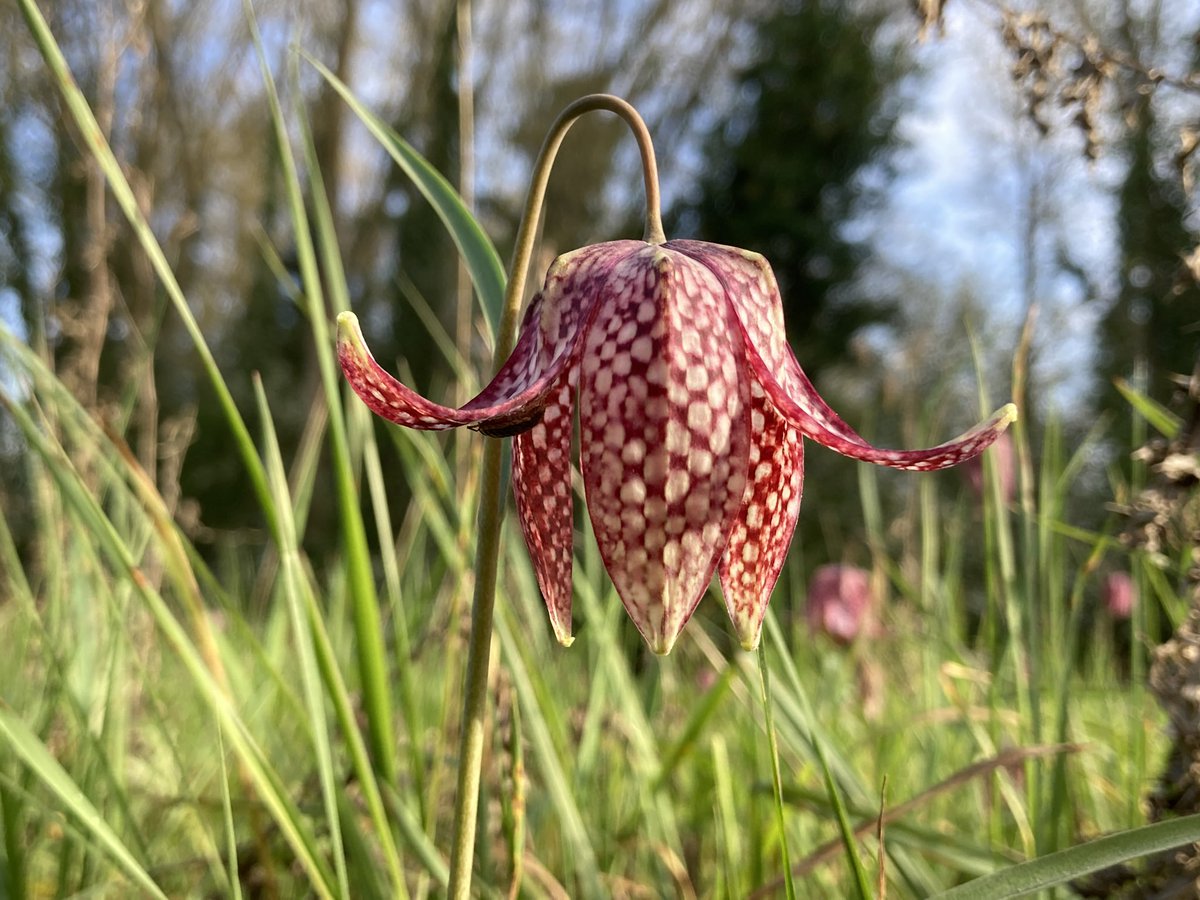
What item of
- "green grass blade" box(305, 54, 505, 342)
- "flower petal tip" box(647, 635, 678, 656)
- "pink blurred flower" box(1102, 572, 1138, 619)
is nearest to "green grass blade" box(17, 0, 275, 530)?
"green grass blade" box(305, 54, 505, 342)

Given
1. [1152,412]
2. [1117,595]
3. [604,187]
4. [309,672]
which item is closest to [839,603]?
[1117,595]

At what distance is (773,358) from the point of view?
483 millimetres

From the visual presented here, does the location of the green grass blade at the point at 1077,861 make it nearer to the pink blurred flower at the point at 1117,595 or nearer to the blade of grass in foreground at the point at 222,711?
the blade of grass in foreground at the point at 222,711

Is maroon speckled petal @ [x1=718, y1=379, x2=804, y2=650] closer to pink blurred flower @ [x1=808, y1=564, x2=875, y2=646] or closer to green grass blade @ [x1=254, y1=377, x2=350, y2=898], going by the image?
green grass blade @ [x1=254, y1=377, x2=350, y2=898]

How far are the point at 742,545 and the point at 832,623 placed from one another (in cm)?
180

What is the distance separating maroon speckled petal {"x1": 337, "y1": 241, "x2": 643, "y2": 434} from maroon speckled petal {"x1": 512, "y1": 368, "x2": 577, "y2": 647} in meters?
0.03

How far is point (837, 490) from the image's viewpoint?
6.70 meters

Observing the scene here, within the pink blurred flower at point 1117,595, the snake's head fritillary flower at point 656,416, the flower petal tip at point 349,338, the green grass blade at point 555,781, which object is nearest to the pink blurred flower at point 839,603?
the pink blurred flower at point 1117,595

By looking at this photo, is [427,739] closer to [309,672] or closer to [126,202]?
[309,672]

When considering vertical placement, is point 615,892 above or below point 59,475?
below

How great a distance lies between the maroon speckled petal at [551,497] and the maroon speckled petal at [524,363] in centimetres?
3

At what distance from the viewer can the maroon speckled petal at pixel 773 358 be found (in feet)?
1.46

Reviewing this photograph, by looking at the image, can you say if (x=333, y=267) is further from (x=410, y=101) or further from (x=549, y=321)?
(x=410, y=101)

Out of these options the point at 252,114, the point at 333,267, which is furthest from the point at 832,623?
the point at 252,114
